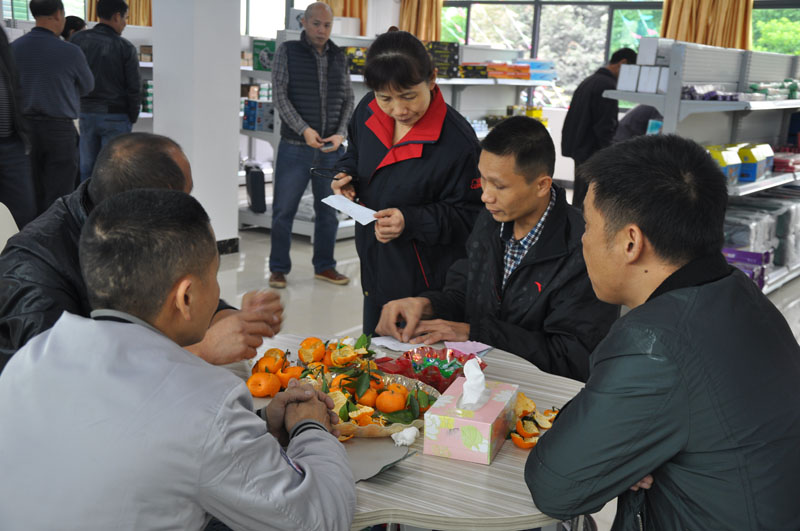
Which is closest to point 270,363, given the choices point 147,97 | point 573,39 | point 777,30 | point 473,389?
point 473,389

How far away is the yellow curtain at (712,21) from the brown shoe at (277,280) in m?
6.41

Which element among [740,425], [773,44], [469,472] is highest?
[773,44]

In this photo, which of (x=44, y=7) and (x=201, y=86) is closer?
(x=44, y=7)

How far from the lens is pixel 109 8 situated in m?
5.73

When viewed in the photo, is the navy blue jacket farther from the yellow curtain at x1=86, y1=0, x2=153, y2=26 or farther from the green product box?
the yellow curtain at x1=86, y1=0, x2=153, y2=26

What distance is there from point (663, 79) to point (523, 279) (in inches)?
130

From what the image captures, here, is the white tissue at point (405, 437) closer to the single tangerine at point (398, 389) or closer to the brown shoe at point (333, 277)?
the single tangerine at point (398, 389)

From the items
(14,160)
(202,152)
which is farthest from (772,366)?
(202,152)

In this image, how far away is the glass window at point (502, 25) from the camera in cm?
1084

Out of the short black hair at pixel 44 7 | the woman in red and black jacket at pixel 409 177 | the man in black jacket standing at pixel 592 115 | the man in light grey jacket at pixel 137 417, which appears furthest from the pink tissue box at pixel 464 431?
the man in black jacket standing at pixel 592 115

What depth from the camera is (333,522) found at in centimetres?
121

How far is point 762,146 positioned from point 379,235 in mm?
4158

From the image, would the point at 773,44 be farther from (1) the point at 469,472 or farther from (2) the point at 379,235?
(1) the point at 469,472

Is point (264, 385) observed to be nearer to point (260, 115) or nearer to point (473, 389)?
point (473, 389)
